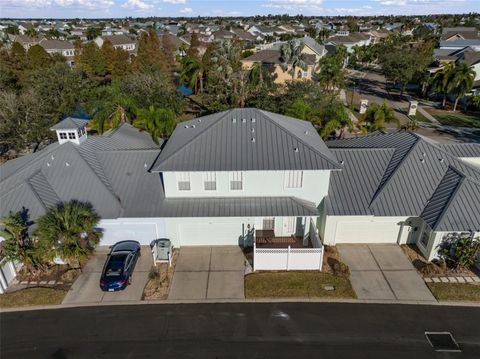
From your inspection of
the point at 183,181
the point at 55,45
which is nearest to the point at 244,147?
Result: the point at 183,181

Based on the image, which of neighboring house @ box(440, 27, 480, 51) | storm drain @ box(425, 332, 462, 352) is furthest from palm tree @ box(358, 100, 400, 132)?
neighboring house @ box(440, 27, 480, 51)

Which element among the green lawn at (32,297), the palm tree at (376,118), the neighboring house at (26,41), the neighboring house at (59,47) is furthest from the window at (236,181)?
the neighboring house at (26,41)

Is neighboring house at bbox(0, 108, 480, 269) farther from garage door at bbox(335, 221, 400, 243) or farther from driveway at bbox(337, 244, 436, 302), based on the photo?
driveway at bbox(337, 244, 436, 302)

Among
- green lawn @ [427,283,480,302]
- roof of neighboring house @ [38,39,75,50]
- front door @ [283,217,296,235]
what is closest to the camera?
green lawn @ [427,283,480,302]

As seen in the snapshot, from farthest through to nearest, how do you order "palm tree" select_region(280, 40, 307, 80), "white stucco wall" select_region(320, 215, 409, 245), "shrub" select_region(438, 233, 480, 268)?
"palm tree" select_region(280, 40, 307, 80) < "white stucco wall" select_region(320, 215, 409, 245) < "shrub" select_region(438, 233, 480, 268)

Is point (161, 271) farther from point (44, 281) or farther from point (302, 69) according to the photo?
point (302, 69)
